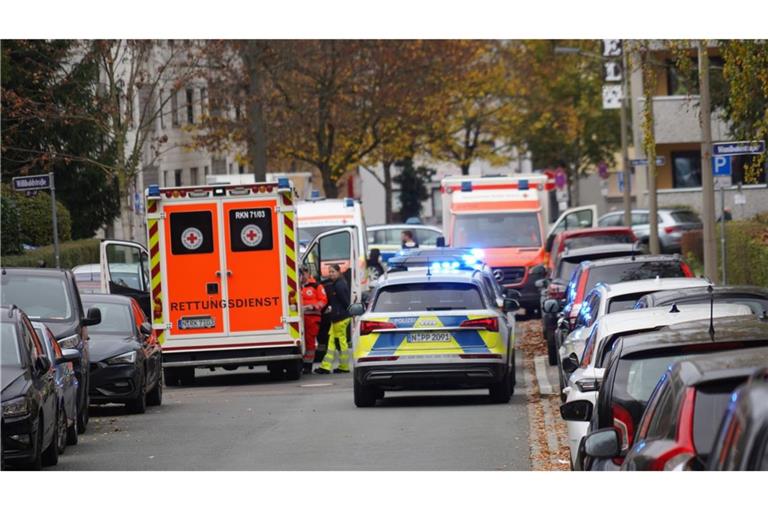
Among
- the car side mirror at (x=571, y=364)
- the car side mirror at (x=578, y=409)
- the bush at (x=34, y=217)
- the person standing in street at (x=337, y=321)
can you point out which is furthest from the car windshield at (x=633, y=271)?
the bush at (x=34, y=217)

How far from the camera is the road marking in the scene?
20922 mm

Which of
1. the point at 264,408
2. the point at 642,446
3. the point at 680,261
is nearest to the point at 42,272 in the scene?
the point at 264,408

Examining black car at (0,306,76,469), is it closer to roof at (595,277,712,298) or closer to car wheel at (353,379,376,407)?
car wheel at (353,379,376,407)

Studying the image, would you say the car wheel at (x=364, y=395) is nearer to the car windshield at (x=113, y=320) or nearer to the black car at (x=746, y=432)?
the car windshield at (x=113, y=320)

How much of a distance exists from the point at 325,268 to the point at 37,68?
12974 mm

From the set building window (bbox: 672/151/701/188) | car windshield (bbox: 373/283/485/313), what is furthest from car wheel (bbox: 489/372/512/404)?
building window (bbox: 672/151/701/188)

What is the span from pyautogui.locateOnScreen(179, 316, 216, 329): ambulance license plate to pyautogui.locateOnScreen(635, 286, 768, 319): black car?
10.00m

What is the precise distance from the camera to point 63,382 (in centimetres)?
1543

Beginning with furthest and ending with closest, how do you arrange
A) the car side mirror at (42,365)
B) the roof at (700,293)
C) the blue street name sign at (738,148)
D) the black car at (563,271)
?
the black car at (563,271), the blue street name sign at (738,148), the roof at (700,293), the car side mirror at (42,365)

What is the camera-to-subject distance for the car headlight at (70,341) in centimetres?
1754

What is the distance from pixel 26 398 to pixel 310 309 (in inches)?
552

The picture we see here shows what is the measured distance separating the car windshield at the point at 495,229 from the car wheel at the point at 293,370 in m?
10.9

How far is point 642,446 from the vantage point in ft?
24.7

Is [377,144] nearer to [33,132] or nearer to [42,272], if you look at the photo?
[33,132]
